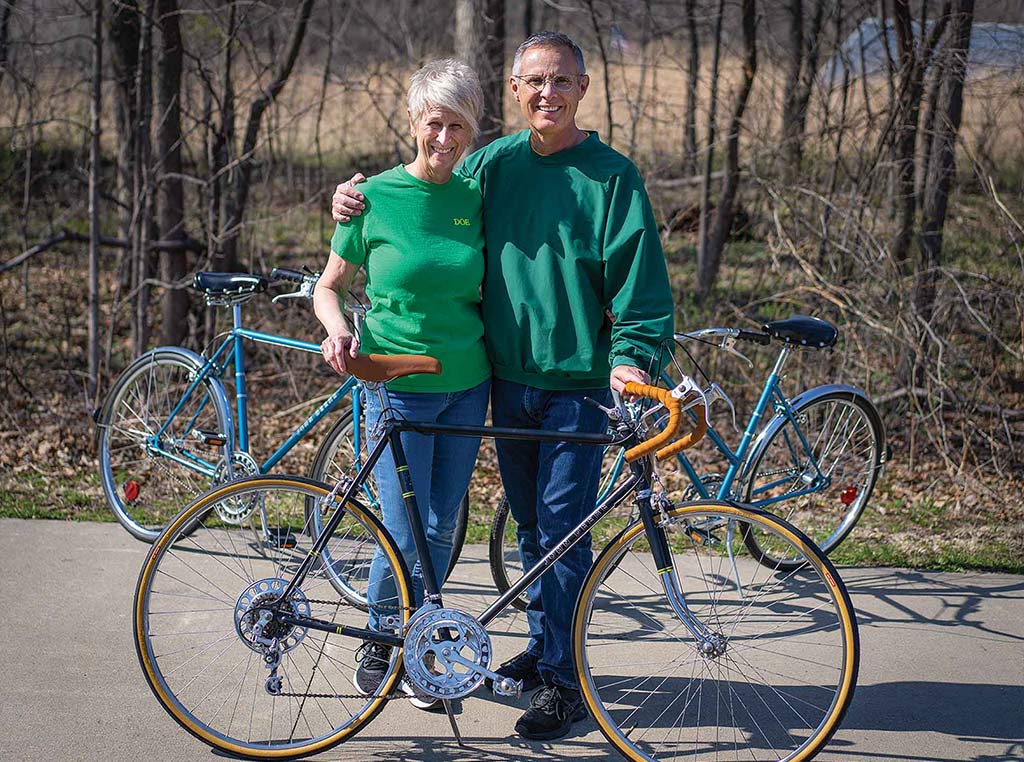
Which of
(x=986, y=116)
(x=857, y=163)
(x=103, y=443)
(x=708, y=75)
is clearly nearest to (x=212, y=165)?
(x=103, y=443)

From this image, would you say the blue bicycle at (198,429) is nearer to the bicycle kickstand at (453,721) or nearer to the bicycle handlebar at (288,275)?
the bicycle handlebar at (288,275)

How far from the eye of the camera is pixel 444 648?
3.29 meters

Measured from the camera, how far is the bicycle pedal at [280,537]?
14.8 feet

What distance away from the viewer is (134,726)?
349 cm

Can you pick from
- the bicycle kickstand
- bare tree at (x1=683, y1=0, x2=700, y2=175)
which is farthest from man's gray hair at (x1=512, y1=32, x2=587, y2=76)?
bare tree at (x1=683, y1=0, x2=700, y2=175)

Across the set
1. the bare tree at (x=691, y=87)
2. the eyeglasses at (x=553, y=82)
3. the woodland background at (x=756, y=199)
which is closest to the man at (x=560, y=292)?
the eyeglasses at (x=553, y=82)

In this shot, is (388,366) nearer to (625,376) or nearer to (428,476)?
(428,476)

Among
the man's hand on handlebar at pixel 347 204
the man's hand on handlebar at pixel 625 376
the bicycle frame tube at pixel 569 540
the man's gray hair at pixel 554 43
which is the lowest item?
the bicycle frame tube at pixel 569 540

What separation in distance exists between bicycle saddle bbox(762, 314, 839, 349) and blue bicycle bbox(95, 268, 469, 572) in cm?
149

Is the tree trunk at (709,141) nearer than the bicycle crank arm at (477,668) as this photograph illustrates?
No

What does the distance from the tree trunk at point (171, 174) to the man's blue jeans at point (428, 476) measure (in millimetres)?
3738

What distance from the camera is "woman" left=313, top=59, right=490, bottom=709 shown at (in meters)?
3.24

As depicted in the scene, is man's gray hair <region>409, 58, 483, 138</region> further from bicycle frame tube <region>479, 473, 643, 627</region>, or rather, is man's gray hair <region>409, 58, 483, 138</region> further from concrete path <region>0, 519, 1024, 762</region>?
concrete path <region>0, 519, 1024, 762</region>

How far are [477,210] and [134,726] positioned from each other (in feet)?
6.40
